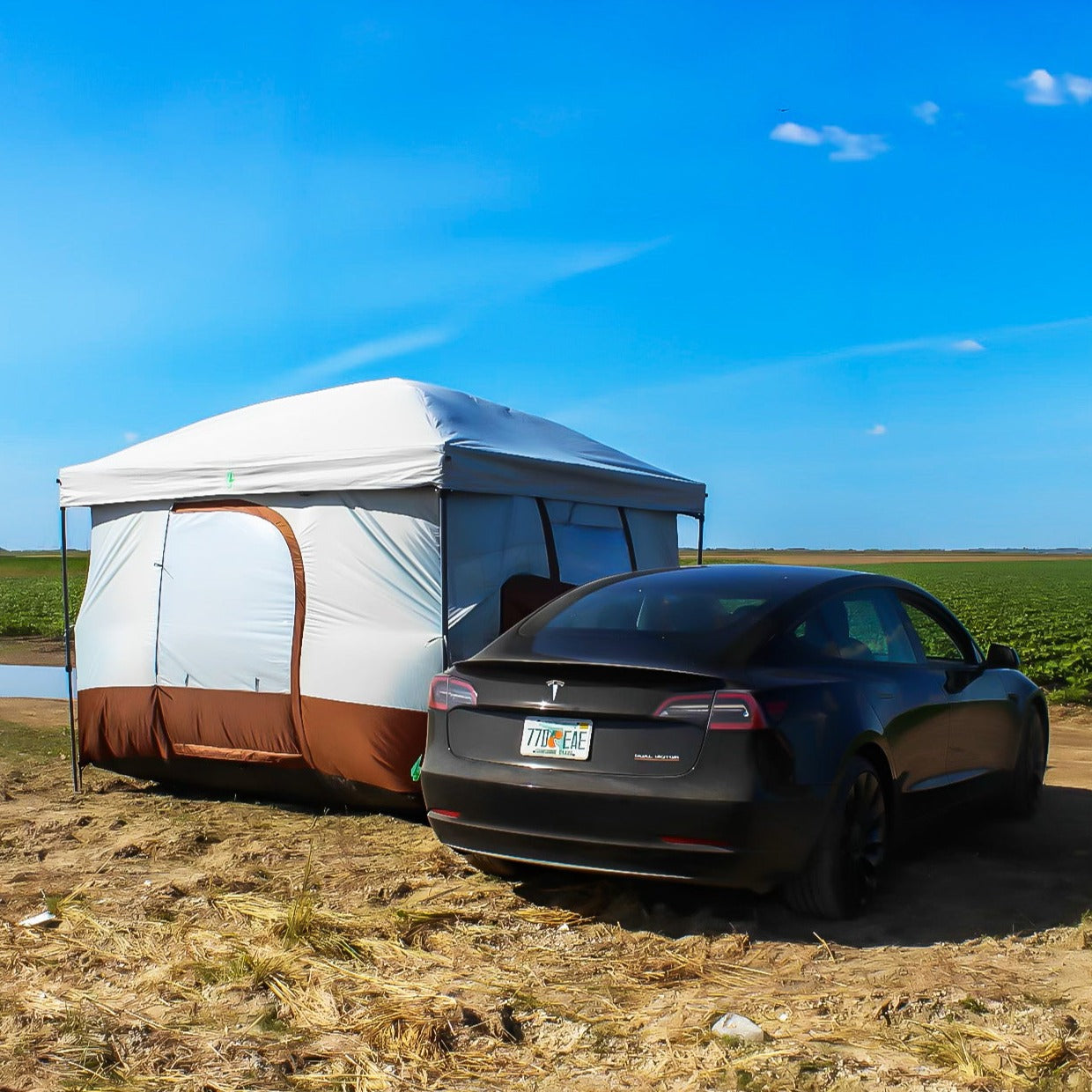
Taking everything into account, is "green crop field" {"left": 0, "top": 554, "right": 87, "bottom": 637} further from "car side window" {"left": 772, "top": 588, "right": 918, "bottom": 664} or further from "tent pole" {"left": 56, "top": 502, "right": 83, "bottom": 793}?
"car side window" {"left": 772, "top": 588, "right": 918, "bottom": 664}

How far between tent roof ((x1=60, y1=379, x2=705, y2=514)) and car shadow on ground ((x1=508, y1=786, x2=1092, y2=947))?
2466mm

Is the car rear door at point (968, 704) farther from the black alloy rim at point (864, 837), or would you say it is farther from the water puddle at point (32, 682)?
the water puddle at point (32, 682)

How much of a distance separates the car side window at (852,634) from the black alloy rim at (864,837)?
574mm

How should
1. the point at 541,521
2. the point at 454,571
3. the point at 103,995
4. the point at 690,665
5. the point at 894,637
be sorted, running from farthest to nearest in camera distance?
the point at 541,521
the point at 454,571
the point at 894,637
the point at 690,665
the point at 103,995

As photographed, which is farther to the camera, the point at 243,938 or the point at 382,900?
the point at 382,900

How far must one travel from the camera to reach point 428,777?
18.1 feet

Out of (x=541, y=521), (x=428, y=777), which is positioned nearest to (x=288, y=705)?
(x=541, y=521)

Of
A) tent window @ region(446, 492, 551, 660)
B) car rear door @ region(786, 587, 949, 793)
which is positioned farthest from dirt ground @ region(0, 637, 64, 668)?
car rear door @ region(786, 587, 949, 793)

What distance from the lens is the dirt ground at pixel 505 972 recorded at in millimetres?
3738

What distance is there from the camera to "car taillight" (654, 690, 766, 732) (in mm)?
4809

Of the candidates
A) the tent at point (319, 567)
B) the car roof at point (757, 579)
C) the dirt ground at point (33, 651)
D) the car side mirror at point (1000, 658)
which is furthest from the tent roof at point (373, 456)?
the dirt ground at point (33, 651)

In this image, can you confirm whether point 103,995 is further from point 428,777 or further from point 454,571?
point 454,571

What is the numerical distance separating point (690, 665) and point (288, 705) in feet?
11.7

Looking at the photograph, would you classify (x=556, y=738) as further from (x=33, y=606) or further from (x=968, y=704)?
(x=33, y=606)
